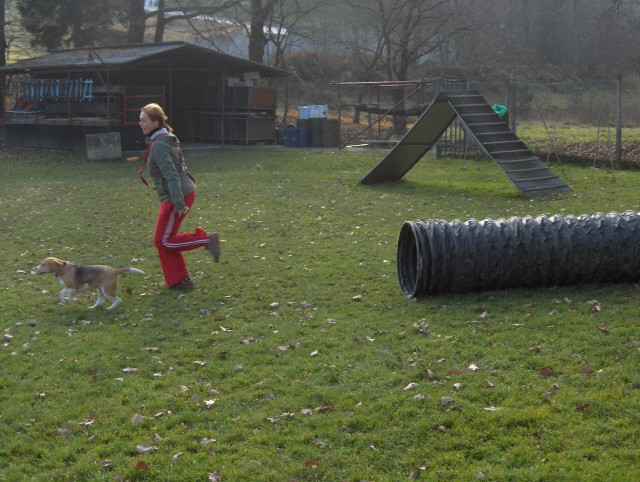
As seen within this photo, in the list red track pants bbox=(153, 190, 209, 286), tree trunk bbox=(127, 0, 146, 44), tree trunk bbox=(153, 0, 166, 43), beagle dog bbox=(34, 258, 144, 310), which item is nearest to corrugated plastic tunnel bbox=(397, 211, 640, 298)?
red track pants bbox=(153, 190, 209, 286)

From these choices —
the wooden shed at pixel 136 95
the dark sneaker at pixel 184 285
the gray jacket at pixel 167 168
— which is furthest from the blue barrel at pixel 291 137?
the gray jacket at pixel 167 168

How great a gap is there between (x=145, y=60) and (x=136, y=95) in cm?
147

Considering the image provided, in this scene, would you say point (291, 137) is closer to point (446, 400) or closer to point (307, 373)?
point (307, 373)

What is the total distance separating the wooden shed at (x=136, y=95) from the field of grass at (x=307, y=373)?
1562 cm

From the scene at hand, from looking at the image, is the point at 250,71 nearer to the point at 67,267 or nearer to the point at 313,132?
the point at 313,132

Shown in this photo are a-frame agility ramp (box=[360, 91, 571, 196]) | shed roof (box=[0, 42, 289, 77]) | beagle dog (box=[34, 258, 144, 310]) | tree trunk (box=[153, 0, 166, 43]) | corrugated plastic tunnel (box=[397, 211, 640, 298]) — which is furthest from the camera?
tree trunk (box=[153, 0, 166, 43])

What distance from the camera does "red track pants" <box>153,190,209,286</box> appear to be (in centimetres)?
903

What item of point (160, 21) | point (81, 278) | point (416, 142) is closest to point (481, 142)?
point (416, 142)

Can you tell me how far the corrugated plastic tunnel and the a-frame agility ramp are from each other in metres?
7.43

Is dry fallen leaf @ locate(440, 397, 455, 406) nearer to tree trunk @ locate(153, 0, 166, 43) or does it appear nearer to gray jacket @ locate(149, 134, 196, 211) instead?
gray jacket @ locate(149, 134, 196, 211)

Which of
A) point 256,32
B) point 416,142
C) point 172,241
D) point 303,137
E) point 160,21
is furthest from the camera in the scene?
point 160,21

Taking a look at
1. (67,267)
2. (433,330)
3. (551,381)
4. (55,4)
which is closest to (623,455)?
(551,381)

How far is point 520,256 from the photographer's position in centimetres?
848

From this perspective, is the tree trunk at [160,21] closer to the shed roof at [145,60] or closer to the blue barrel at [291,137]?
the shed roof at [145,60]
